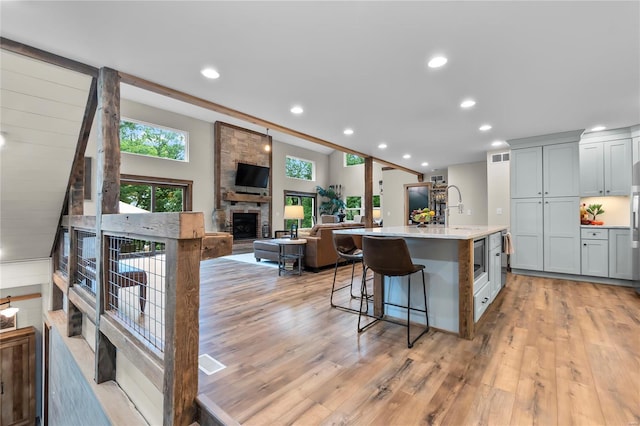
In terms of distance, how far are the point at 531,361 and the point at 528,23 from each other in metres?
2.40

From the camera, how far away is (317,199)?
11.5 metres

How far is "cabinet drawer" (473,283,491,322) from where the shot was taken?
249 cm

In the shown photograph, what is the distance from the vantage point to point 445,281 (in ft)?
8.45

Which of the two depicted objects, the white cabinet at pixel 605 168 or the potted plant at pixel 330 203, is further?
the potted plant at pixel 330 203

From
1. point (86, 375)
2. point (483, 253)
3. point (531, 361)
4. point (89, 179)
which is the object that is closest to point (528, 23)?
point (483, 253)

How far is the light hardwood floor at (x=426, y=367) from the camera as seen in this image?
5.00ft

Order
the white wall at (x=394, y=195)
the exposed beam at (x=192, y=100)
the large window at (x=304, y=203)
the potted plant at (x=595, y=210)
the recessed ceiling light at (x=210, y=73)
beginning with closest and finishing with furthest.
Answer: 1. the recessed ceiling light at (x=210, y=73)
2. the exposed beam at (x=192, y=100)
3. the potted plant at (x=595, y=210)
4. the white wall at (x=394, y=195)
5. the large window at (x=304, y=203)

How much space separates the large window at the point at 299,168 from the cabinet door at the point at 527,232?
7.15 m

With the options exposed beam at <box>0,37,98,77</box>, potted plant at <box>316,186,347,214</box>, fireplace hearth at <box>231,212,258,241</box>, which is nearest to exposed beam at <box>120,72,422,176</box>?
exposed beam at <box>0,37,98,77</box>

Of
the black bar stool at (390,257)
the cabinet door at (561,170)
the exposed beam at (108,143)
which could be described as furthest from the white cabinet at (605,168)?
the exposed beam at (108,143)

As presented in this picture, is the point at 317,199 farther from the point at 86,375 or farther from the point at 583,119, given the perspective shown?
the point at 86,375

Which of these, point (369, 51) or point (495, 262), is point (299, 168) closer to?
point (495, 262)

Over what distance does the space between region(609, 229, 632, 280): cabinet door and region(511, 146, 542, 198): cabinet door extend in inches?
43.9

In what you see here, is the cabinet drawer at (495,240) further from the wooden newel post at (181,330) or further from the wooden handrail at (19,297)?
the wooden handrail at (19,297)
